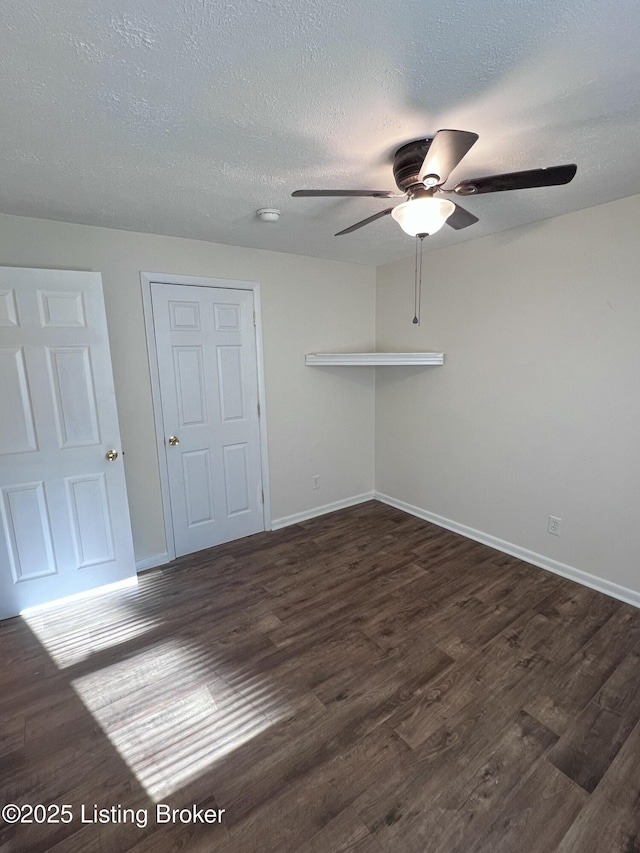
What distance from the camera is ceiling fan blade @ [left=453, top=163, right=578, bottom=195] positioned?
54.8 inches

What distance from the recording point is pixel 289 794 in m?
1.41

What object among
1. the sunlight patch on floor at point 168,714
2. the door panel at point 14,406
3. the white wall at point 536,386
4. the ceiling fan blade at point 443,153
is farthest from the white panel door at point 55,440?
the white wall at point 536,386

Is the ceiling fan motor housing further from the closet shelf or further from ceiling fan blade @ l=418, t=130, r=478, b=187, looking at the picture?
the closet shelf

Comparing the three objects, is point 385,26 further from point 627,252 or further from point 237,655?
point 237,655

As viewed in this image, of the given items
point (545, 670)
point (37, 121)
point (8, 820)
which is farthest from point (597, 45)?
point (8, 820)

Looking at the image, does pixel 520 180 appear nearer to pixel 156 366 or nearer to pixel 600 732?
pixel 600 732

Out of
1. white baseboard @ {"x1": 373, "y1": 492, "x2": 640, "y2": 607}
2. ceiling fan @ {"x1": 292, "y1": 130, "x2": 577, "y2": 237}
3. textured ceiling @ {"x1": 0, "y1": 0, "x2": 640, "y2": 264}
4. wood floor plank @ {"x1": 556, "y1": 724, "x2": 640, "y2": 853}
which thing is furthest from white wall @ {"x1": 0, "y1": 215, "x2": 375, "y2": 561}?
wood floor plank @ {"x1": 556, "y1": 724, "x2": 640, "y2": 853}

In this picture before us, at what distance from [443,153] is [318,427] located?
8.57ft

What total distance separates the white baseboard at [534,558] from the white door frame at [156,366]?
1.55 meters

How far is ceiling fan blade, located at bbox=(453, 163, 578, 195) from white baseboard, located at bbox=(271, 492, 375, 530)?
289 centimetres

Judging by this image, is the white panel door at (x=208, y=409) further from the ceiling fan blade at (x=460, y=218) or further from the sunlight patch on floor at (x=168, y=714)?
the ceiling fan blade at (x=460, y=218)

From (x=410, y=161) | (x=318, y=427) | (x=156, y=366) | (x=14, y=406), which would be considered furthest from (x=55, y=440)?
(x=410, y=161)

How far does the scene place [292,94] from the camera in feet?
4.27

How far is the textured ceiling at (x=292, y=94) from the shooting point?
1016mm
